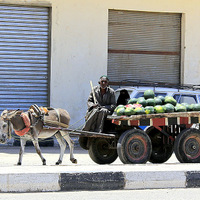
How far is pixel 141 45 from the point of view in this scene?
17.1 meters

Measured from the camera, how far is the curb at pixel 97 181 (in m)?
7.80

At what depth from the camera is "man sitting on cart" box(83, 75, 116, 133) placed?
10.3m

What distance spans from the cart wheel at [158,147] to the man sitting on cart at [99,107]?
0.96 metres

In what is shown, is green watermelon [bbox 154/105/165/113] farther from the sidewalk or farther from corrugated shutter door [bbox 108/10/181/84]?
corrugated shutter door [bbox 108/10/181/84]

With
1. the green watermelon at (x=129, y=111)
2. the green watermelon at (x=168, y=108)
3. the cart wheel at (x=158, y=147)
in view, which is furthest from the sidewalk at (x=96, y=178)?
the cart wheel at (x=158, y=147)

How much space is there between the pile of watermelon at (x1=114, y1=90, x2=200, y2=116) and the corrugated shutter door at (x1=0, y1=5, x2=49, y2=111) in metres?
6.29

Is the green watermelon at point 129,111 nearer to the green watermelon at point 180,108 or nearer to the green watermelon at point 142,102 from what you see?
the green watermelon at point 142,102

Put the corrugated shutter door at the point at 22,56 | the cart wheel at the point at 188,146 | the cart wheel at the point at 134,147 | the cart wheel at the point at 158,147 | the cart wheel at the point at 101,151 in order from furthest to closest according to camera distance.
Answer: the corrugated shutter door at the point at 22,56, the cart wheel at the point at 158,147, the cart wheel at the point at 101,151, the cart wheel at the point at 188,146, the cart wheel at the point at 134,147

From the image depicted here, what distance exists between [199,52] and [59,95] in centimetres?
448

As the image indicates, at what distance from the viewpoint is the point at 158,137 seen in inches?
433

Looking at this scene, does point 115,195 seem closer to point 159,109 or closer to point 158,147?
point 159,109

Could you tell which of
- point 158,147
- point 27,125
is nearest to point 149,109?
point 158,147

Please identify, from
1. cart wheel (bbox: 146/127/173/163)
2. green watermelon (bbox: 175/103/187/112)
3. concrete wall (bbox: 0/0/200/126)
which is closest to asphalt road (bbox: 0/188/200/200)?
green watermelon (bbox: 175/103/187/112)

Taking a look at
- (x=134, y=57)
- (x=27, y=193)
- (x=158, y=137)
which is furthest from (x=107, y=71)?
(x=27, y=193)
